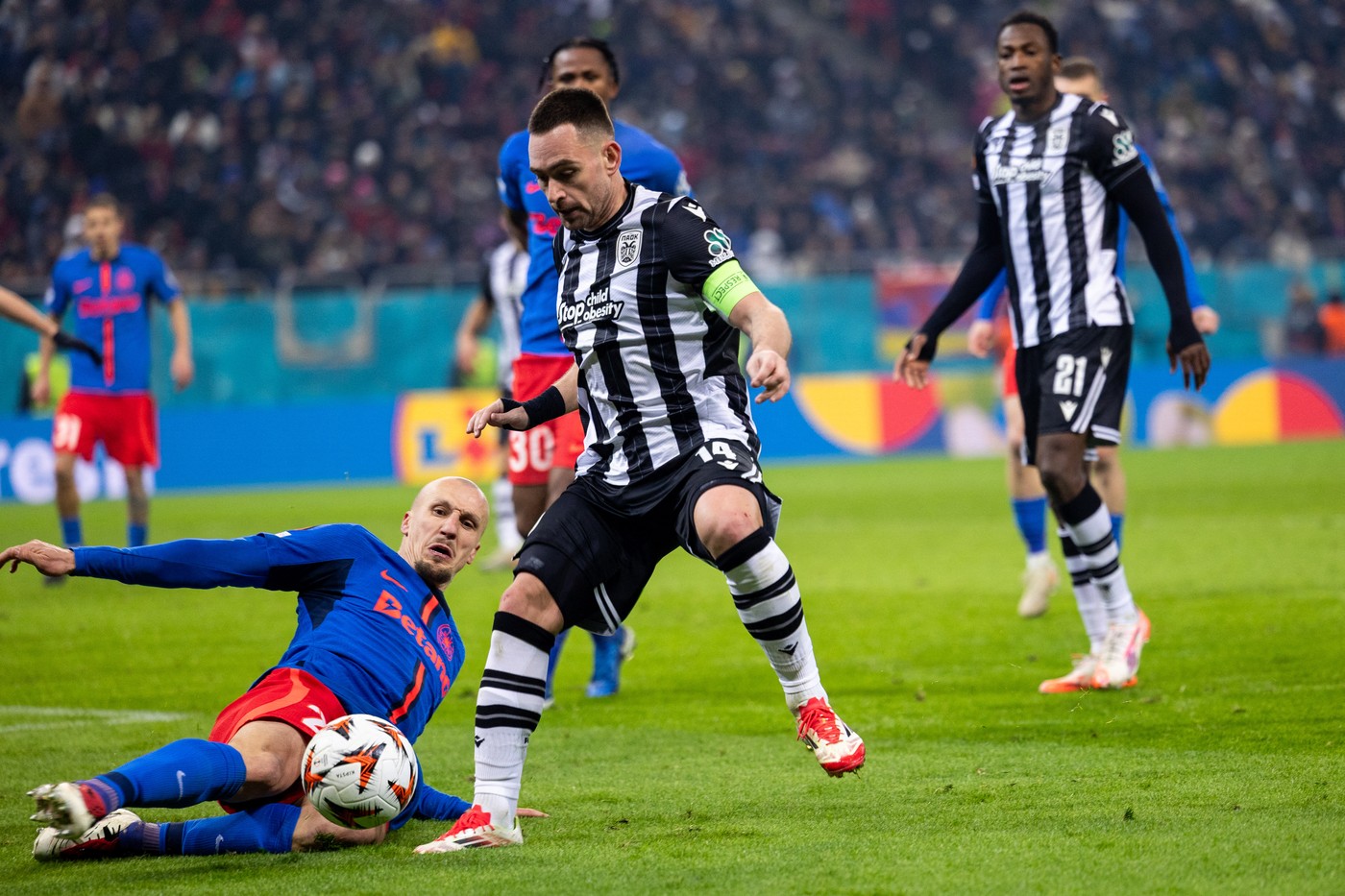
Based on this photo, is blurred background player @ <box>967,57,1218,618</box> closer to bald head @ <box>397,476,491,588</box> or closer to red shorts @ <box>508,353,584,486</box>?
red shorts @ <box>508,353,584,486</box>

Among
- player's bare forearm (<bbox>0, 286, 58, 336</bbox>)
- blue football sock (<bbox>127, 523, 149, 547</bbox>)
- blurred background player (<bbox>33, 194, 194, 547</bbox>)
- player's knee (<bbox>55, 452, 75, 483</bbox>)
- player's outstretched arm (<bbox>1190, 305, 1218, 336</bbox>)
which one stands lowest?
blue football sock (<bbox>127, 523, 149, 547</bbox>)

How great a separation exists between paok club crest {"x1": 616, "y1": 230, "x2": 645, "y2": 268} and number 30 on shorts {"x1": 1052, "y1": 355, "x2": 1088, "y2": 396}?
242 cm

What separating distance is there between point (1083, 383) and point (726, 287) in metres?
2.46

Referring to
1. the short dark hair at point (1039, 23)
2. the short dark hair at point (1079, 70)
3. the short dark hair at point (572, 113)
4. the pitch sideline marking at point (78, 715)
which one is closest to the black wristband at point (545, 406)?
the short dark hair at point (572, 113)

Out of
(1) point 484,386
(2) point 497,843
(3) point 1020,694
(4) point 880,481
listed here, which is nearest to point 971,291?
(3) point 1020,694

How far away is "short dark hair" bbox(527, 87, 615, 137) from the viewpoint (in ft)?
13.7

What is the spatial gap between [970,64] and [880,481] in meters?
12.8

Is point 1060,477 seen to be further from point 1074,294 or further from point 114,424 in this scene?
point 114,424

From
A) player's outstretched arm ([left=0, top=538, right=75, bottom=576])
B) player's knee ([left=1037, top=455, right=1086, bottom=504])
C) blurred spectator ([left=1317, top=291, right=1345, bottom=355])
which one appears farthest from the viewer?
blurred spectator ([left=1317, top=291, right=1345, bottom=355])

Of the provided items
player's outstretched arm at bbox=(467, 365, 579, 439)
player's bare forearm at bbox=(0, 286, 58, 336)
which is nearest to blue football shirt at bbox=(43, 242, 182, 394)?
player's bare forearm at bbox=(0, 286, 58, 336)

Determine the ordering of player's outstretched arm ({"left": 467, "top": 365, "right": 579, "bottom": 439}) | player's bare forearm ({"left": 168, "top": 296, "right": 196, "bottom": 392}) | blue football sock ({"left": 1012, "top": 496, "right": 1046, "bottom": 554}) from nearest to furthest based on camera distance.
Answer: player's outstretched arm ({"left": 467, "top": 365, "right": 579, "bottom": 439})
blue football sock ({"left": 1012, "top": 496, "right": 1046, "bottom": 554})
player's bare forearm ({"left": 168, "top": 296, "right": 196, "bottom": 392})

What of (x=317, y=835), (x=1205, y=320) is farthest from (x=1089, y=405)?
(x=317, y=835)

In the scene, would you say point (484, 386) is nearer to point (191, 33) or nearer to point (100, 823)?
point (191, 33)

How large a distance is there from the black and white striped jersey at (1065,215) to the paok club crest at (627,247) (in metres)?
2.48
